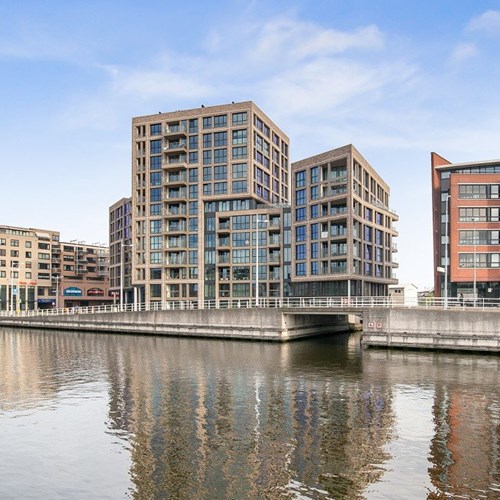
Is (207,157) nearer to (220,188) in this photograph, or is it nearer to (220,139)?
(220,139)

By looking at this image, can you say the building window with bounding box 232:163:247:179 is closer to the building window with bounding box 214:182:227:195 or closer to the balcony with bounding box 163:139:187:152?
the building window with bounding box 214:182:227:195

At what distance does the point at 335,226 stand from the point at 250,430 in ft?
194

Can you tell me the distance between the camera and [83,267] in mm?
156750

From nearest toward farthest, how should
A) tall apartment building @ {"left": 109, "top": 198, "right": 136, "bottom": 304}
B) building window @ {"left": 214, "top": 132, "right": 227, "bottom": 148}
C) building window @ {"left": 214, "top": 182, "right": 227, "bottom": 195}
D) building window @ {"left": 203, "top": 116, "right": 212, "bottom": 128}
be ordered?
1. building window @ {"left": 214, "top": 182, "right": 227, "bottom": 195}
2. building window @ {"left": 214, "top": 132, "right": 227, "bottom": 148}
3. building window @ {"left": 203, "top": 116, "right": 212, "bottom": 128}
4. tall apartment building @ {"left": 109, "top": 198, "right": 136, "bottom": 304}

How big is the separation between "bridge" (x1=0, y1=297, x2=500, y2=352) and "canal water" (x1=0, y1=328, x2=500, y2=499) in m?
7.79

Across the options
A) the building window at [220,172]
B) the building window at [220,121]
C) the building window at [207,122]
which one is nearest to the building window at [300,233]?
the building window at [220,172]

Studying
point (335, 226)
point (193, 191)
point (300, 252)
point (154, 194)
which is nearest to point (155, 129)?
point (154, 194)

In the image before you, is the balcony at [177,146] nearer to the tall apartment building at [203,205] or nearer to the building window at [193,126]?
the tall apartment building at [203,205]

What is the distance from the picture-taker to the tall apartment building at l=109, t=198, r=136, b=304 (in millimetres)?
115000

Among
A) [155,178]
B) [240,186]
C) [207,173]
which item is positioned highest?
[207,173]

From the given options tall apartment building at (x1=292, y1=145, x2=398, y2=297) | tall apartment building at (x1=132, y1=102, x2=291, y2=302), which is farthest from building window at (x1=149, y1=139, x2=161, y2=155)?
tall apartment building at (x1=292, y1=145, x2=398, y2=297)

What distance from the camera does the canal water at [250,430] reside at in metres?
15.4

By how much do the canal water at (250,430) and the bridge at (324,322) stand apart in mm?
7787

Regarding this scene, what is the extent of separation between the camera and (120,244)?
122812 mm
